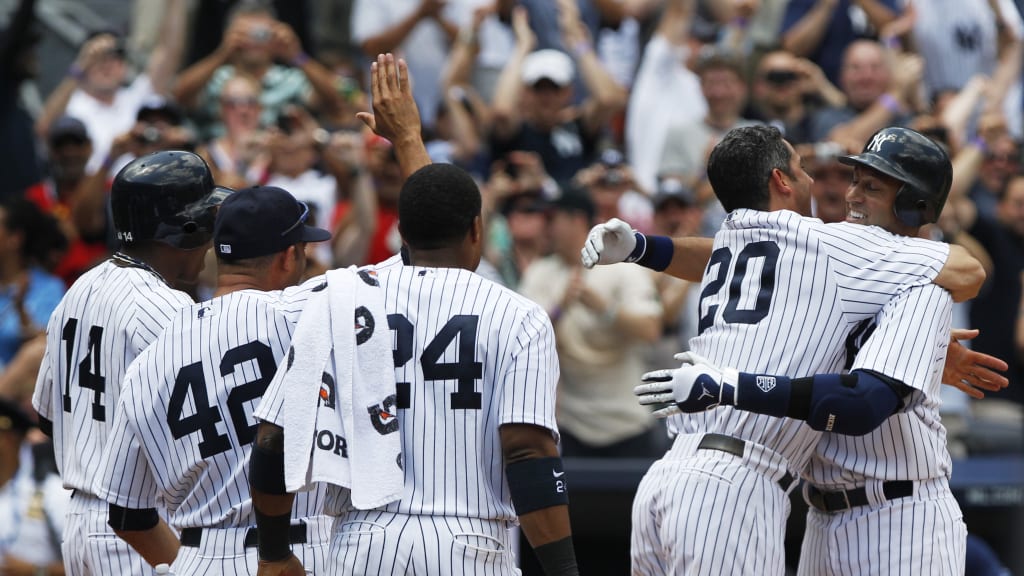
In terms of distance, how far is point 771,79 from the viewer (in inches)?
388

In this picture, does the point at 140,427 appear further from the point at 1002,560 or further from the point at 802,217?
the point at 1002,560

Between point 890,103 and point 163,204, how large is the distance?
6040 millimetres

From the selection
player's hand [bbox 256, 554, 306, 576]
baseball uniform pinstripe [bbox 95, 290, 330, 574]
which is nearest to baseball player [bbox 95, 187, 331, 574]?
baseball uniform pinstripe [bbox 95, 290, 330, 574]

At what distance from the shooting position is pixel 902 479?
464 cm

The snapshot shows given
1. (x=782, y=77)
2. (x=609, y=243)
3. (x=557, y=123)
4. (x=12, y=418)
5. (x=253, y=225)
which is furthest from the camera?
(x=557, y=123)

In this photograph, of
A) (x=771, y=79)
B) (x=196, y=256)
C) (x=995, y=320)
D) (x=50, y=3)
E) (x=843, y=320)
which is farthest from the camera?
(x=50, y=3)

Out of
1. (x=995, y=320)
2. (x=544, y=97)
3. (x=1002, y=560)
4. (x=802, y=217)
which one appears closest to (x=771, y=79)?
(x=544, y=97)

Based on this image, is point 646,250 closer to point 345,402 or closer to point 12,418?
point 345,402

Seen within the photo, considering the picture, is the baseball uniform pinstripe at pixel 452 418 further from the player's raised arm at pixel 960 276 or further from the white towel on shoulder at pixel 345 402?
the player's raised arm at pixel 960 276

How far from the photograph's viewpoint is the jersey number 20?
4641 millimetres

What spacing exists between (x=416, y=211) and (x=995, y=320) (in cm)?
581

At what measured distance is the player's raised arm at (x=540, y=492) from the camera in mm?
4016

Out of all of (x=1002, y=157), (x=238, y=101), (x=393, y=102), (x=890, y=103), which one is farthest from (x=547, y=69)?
(x=393, y=102)

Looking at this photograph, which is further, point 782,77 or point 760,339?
point 782,77
